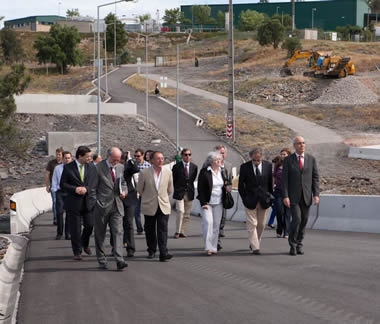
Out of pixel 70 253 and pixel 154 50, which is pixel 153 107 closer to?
pixel 70 253

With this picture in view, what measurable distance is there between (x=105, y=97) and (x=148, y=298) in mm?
58356

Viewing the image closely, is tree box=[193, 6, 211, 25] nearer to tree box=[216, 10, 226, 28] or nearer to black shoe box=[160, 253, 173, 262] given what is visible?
tree box=[216, 10, 226, 28]

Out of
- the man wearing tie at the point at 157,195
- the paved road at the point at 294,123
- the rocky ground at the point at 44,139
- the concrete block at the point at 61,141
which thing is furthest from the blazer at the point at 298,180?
the paved road at the point at 294,123

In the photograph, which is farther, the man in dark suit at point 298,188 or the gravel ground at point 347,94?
the gravel ground at point 347,94

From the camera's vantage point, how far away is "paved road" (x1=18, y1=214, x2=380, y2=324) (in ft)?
23.4

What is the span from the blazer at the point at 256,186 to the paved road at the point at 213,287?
2.90 feet

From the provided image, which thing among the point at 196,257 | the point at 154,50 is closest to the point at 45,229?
the point at 196,257

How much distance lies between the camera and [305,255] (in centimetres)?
1091

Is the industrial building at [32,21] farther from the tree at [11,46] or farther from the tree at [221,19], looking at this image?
the tree at [11,46]

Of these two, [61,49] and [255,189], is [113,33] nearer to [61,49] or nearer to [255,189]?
[61,49]

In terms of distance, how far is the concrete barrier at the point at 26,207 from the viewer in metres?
16.6

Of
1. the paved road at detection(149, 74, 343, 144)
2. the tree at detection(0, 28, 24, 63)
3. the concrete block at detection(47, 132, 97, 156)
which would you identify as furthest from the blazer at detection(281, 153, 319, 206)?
the tree at detection(0, 28, 24, 63)

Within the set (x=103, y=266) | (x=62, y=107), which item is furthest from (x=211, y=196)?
(x=62, y=107)

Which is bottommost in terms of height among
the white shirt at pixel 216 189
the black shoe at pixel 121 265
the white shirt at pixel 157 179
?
the black shoe at pixel 121 265
